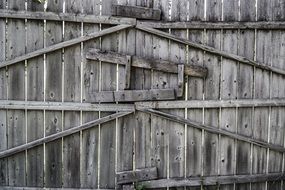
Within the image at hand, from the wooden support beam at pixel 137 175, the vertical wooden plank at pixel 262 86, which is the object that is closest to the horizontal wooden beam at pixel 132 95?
the wooden support beam at pixel 137 175

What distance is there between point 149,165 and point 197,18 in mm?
2119

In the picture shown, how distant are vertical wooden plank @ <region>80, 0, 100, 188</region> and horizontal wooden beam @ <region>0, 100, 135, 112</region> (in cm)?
9

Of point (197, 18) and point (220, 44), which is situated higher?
point (197, 18)

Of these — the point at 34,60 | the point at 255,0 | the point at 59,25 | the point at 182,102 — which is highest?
the point at 255,0

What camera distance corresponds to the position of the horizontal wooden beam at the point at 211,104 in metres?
5.04

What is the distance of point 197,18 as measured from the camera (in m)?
5.09

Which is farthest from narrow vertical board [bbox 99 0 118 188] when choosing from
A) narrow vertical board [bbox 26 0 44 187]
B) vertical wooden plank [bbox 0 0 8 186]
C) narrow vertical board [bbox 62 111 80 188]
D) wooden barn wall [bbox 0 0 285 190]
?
vertical wooden plank [bbox 0 0 8 186]

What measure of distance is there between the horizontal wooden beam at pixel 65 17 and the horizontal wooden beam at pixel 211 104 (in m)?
1.12

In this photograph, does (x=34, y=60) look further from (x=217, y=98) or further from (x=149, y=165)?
(x=217, y=98)

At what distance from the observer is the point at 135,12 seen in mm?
4973

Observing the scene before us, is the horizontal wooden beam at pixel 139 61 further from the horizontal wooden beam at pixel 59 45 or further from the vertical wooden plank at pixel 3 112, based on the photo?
the vertical wooden plank at pixel 3 112

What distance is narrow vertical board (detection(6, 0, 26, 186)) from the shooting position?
16.3 ft

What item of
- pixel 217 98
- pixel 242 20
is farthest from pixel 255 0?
pixel 217 98

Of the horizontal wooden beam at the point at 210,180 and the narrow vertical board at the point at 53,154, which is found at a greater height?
the narrow vertical board at the point at 53,154
